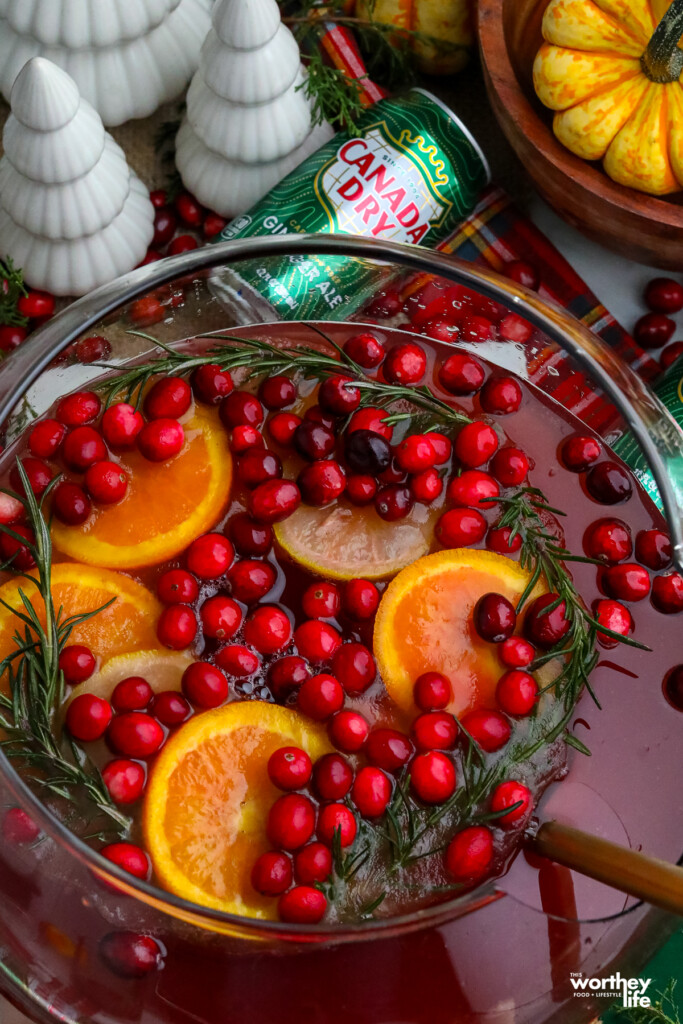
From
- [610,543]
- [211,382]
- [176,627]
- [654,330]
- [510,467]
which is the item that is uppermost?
[211,382]

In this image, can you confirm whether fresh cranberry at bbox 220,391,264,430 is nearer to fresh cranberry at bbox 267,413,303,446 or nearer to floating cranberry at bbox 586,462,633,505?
fresh cranberry at bbox 267,413,303,446

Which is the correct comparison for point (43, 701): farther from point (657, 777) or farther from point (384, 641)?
point (657, 777)

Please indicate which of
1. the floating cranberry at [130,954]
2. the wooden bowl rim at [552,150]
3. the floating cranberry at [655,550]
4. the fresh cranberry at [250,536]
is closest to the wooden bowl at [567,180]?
the wooden bowl rim at [552,150]

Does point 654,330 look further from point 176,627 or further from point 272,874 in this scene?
point 272,874

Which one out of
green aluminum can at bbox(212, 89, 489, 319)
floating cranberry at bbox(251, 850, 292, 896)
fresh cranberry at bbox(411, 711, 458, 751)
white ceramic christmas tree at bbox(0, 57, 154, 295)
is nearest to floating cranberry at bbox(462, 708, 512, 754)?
fresh cranberry at bbox(411, 711, 458, 751)

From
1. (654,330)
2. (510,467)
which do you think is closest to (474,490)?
(510,467)
